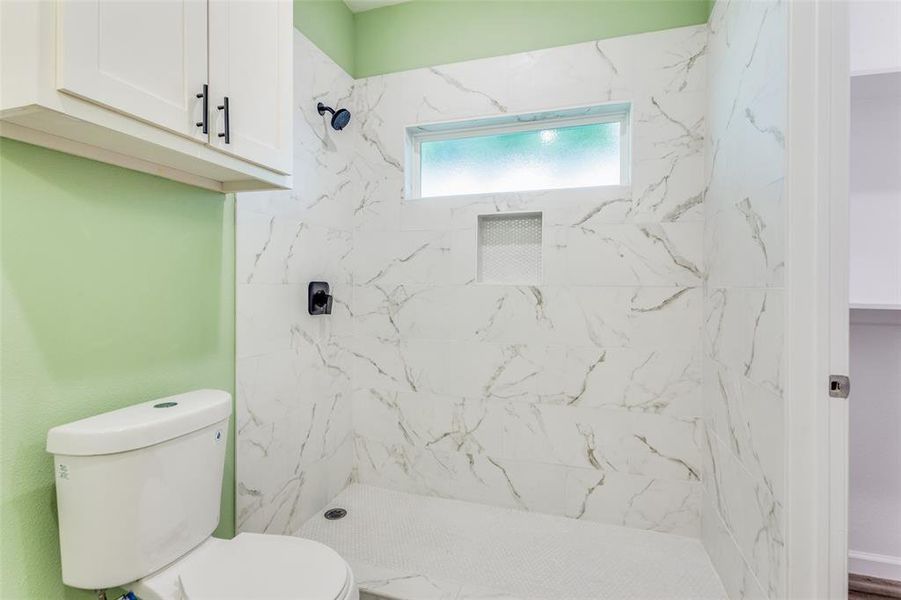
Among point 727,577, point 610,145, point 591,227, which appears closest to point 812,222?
point 591,227

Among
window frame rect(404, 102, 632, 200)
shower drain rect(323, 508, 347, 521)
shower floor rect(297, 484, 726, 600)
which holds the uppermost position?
window frame rect(404, 102, 632, 200)

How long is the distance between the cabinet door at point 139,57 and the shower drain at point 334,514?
169 centimetres

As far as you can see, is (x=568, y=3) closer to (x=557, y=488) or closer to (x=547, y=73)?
(x=547, y=73)

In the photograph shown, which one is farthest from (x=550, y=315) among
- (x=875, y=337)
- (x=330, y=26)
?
(x=330, y=26)

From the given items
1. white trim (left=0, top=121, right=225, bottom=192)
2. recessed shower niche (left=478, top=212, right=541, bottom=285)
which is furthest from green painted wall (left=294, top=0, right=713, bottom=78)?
white trim (left=0, top=121, right=225, bottom=192)

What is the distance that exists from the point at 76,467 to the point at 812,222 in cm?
181

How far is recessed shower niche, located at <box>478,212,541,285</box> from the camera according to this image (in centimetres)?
210

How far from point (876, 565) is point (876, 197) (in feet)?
4.48

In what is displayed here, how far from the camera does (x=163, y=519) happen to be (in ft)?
3.66

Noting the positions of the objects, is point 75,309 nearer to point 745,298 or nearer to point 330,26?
point 330,26

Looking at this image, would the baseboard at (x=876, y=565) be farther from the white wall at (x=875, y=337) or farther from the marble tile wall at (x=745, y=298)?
the marble tile wall at (x=745, y=298)

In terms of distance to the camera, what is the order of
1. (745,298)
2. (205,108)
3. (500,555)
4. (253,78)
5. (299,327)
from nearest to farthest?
(205,108) → (253,78) → (745,298) → (500,555) → (299,327)

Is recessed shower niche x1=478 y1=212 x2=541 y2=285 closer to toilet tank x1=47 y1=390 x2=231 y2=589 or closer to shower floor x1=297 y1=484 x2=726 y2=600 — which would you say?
shower floor x1=297 y1=484 x2=726 y2=600

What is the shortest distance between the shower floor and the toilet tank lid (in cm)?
86
